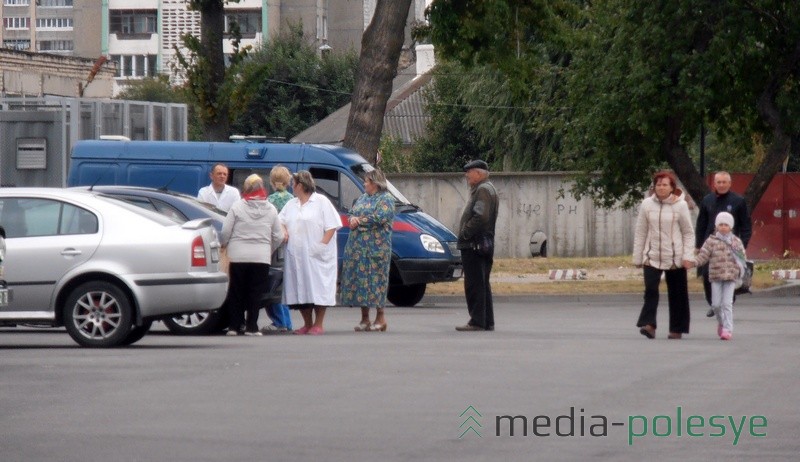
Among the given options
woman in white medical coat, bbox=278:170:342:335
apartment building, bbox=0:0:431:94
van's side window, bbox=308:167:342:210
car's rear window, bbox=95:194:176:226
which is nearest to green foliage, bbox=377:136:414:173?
apartment building, bbox=0:0:431:94

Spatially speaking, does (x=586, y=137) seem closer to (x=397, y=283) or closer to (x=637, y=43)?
(x=637, y=43)

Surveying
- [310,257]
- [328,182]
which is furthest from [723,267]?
[328,182]

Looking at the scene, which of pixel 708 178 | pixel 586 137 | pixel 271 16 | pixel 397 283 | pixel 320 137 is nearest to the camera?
pixel 397 283

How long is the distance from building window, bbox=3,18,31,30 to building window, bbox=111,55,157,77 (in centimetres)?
2653

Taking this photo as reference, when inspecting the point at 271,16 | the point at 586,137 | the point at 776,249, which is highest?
the point at 271,16

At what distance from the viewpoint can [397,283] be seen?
73.6 feet

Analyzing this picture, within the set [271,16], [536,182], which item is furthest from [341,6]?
[536,182]

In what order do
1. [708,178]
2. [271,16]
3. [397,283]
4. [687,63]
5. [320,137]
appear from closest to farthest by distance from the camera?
1. [397,283]
2. [687,63]
3. [708,178]
4. [320,137]
5. [271,16]

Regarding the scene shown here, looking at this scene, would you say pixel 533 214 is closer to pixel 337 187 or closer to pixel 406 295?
pixel 406 295

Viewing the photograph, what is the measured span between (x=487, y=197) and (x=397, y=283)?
5875mm

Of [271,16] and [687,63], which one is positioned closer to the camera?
[687,63]

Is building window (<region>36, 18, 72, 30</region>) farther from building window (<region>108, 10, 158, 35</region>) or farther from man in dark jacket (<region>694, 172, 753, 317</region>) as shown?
man in dark jacket (<region>694, 172, 753, 317</region>)

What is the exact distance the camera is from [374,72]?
86.0 feet

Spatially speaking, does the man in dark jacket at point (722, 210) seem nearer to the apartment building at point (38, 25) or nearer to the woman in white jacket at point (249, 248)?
the woman in white jacket at point (249, 248)
